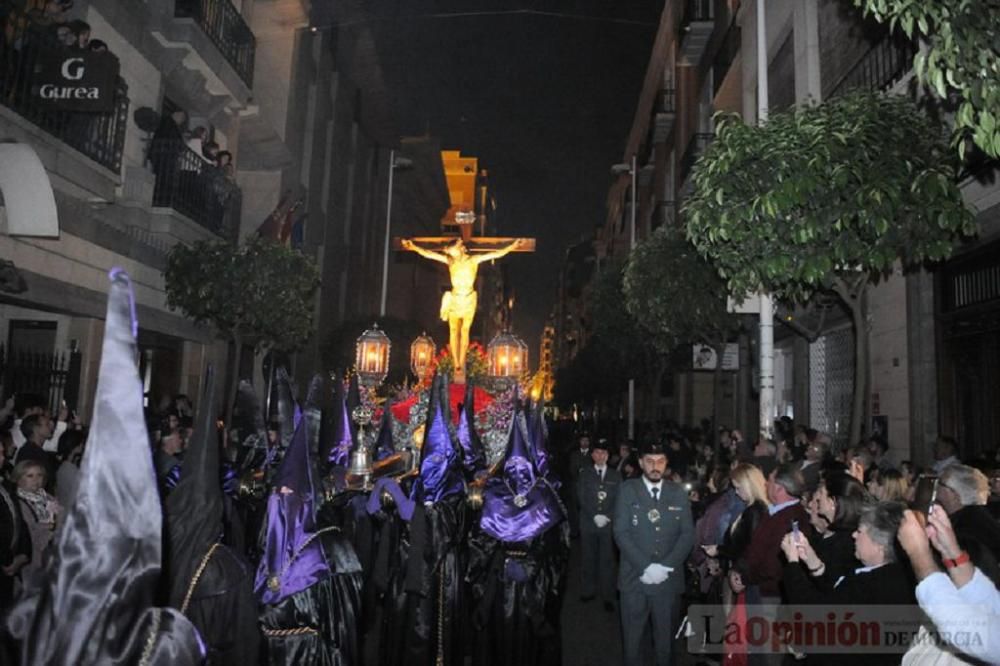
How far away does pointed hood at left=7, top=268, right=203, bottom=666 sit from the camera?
215cm

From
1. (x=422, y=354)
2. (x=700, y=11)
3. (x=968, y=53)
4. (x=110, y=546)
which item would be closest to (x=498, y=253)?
(x=422, y=354)

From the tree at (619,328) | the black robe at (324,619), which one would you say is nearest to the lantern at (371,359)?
the black robe at (324,619)

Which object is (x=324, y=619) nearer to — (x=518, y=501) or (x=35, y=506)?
(x=518, y=501)

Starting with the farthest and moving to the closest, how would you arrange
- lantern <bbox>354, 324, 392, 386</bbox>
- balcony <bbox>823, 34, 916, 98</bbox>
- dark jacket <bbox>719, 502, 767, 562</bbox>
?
lantern <bbox>354, 324, 392, 386</bbox>
balcony <bbox>823, 34, 916, 98</bbox>
dark jacket <bbox>719, 502, 767, 562</bbox>

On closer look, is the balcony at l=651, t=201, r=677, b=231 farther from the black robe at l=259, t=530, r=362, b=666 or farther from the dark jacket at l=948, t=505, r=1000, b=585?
the black robe at l=259, t=530, r=362, b=666

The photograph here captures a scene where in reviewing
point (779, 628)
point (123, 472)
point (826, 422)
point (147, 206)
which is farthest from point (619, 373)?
point (123, 472)

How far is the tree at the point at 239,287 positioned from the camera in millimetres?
15070

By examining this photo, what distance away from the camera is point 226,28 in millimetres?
18844

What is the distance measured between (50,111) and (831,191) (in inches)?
452

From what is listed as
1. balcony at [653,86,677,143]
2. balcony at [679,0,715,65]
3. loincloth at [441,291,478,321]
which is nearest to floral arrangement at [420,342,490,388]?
loincloth at [441,291,478,321]

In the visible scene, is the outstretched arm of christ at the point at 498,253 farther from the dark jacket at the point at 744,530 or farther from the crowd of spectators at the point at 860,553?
the dark jacket at the point at 744,530

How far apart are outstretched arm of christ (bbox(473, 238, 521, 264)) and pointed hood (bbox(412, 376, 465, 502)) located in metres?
11.9

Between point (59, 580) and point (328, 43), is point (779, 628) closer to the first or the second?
point (59, 580)

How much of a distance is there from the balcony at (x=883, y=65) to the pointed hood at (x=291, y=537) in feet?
32.2
